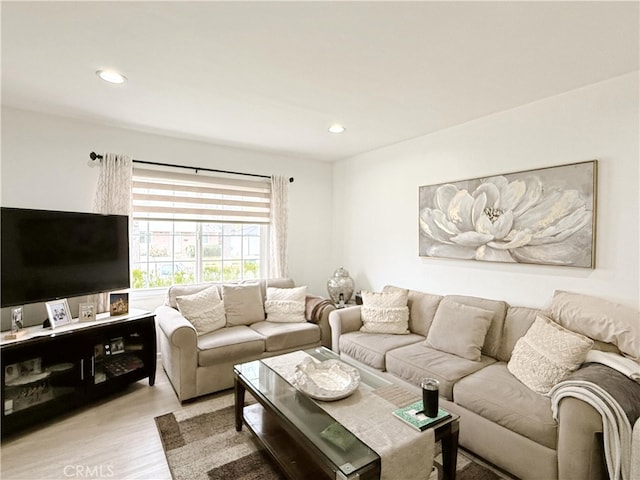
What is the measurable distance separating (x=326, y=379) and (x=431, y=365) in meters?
0.84

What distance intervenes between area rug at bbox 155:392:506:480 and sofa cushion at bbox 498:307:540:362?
87cm

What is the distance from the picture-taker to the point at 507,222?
2.77 metres

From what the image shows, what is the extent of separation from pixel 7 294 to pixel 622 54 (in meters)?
4.40

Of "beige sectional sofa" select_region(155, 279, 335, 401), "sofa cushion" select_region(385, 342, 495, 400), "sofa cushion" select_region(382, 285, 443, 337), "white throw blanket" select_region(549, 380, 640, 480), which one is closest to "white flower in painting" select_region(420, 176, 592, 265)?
"sofa cushion" select_region(382, 285, 443, 337)

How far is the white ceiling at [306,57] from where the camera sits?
5.17 ft

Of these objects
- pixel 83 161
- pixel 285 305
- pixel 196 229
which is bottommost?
pixel 285 305

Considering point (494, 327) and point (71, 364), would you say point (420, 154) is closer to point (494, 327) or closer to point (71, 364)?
point (494, 327)

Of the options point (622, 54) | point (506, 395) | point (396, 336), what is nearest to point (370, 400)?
point (506, 395)

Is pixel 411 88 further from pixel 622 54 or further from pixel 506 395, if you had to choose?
pixel 506 395

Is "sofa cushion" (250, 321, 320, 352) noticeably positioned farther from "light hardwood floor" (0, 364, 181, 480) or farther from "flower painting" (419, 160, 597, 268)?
"flower painting" (419, 160, 597, 268)

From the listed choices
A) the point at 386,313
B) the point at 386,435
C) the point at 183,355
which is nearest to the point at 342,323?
the point at 386,313

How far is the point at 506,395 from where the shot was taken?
1975mm

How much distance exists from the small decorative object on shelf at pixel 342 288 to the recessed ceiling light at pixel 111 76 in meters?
3.03

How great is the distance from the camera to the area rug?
6.27ft
